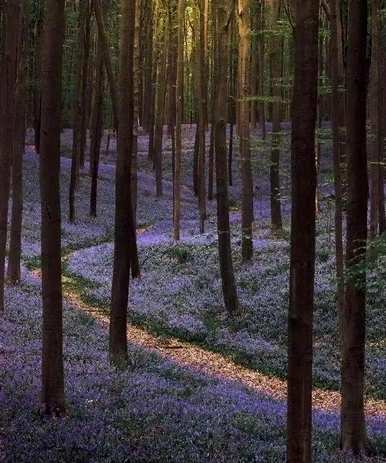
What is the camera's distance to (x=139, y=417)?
784 centimetres

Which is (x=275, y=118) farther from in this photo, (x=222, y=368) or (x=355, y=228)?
(x=355, y=228)

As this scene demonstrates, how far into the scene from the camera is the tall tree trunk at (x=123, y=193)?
1142 cm

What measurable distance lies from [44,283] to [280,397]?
6.10 m

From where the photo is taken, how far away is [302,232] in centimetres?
535

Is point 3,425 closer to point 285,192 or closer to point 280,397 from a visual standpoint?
point 280,397

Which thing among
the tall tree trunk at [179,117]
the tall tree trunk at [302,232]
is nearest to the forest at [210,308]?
the tall tree trunk at [302,232]

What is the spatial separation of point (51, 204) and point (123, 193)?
4.04 m

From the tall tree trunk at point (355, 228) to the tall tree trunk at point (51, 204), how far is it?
11.8 feet

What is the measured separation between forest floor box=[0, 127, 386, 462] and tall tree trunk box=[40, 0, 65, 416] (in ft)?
1.59

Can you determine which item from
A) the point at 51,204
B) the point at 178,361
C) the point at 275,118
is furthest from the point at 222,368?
the point at 275,118

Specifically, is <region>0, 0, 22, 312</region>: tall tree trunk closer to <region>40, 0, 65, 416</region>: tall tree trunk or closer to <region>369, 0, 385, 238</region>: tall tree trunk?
<region>40, 0, 65, 416</region>: tall tree trunk

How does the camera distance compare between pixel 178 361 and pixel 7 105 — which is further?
pixel 7 105

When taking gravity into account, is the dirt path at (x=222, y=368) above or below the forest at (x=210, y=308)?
below

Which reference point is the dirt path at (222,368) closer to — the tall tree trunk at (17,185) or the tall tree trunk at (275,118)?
the tall tree trunk at (17,185)
